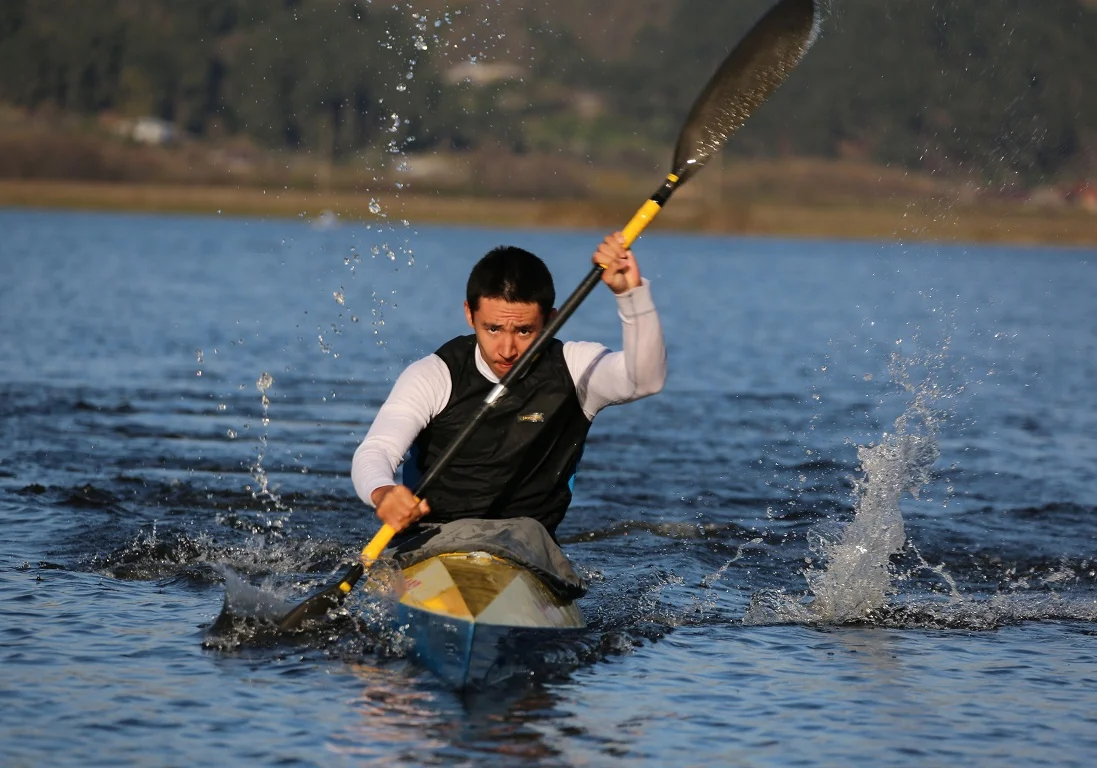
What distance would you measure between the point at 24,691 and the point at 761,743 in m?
3.25

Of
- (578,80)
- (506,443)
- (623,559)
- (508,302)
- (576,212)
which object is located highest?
(578,80)

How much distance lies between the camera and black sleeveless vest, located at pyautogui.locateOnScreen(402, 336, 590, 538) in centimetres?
725

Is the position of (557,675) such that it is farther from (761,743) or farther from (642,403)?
(642,403)

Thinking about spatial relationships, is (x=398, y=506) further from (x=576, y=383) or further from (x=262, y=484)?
(x=262, y=484)

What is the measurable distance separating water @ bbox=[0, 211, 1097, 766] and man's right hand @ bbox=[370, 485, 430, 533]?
2.15ft

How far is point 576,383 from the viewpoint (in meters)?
7.32

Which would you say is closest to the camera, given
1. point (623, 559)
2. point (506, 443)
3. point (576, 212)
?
point (506, 443)

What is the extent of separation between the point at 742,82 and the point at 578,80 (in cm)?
13474

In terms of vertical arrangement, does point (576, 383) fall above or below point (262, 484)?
above

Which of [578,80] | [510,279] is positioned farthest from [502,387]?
[578,80]

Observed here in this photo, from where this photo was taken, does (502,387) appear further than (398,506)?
Yes

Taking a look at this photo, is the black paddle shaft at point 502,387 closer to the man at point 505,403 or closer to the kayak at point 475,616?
the man at point 505,403

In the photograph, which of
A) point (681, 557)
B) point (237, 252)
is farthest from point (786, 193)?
point (681, 557)

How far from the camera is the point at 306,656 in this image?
7090mm
